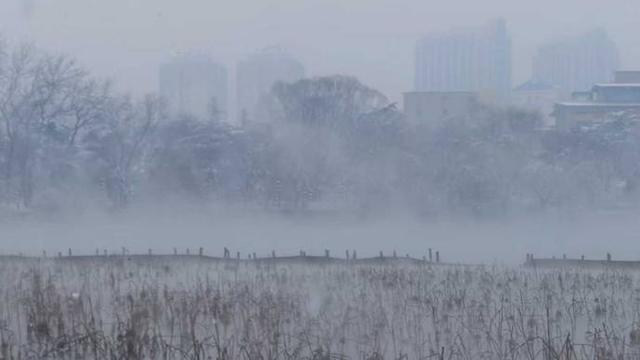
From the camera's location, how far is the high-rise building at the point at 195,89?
22125 millimetres

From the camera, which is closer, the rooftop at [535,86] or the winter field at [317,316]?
the winter field at [317,316]

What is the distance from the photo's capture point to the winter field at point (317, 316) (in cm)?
466

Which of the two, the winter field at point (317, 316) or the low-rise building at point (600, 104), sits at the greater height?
the low-rise building at point (600, 104)

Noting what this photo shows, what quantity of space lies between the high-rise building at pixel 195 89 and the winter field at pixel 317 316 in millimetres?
13565

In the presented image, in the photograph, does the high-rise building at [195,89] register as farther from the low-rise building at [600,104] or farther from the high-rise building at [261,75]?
the low-rise building at [600,104]

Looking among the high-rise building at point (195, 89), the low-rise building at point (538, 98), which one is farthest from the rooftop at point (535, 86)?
the high-rise building at point (195, 89)

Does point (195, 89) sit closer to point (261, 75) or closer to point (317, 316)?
point (261, 75)

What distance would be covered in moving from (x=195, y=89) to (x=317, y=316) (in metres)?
17.7

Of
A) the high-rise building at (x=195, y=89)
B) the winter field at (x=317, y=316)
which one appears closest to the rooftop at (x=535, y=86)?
the high-rise building at (x=195, y=89)

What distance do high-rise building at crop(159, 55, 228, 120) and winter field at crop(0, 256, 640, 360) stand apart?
1357 cm

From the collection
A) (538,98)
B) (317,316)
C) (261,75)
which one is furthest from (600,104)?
(317,316)

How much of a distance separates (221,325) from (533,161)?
16.7 m

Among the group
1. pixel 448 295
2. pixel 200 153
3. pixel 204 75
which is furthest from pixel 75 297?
pixel 204 75

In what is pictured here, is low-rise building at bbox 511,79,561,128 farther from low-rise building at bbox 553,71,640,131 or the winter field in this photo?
the winter field
